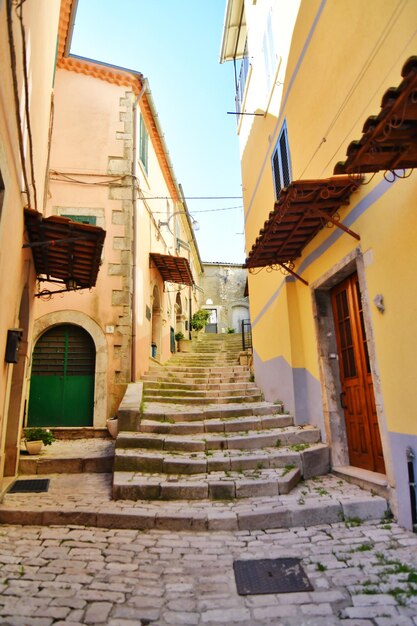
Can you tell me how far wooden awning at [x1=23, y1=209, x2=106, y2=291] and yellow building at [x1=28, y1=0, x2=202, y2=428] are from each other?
1.46m

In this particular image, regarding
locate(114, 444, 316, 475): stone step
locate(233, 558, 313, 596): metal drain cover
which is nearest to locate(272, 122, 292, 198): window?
locate(114, 444, 316, 475): stone step

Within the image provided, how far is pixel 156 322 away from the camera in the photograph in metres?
13.1

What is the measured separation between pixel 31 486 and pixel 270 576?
399cm

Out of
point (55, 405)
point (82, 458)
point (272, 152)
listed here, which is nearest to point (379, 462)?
point (82, 458)

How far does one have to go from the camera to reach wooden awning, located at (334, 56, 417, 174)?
8.04ft

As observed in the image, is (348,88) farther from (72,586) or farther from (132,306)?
(132,306)

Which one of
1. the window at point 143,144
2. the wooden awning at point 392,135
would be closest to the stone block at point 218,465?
the wooden awning at point 392,135

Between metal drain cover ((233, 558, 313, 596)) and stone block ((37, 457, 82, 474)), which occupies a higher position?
stone block ((37, 457, 82, 474))

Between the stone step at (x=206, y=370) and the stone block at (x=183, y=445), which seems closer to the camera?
the stone block at (x=183, y=445)

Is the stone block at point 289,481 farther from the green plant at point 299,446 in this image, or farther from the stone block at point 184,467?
the stone block at point 184,467

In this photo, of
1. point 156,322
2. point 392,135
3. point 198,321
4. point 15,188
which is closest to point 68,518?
point 15,188

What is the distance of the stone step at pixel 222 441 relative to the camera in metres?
6.04

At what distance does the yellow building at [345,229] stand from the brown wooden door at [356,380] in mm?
21

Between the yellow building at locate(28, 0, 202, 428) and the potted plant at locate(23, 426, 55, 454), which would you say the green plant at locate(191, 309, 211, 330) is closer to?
the yellow building at locate(28, 0, 202, 428)
